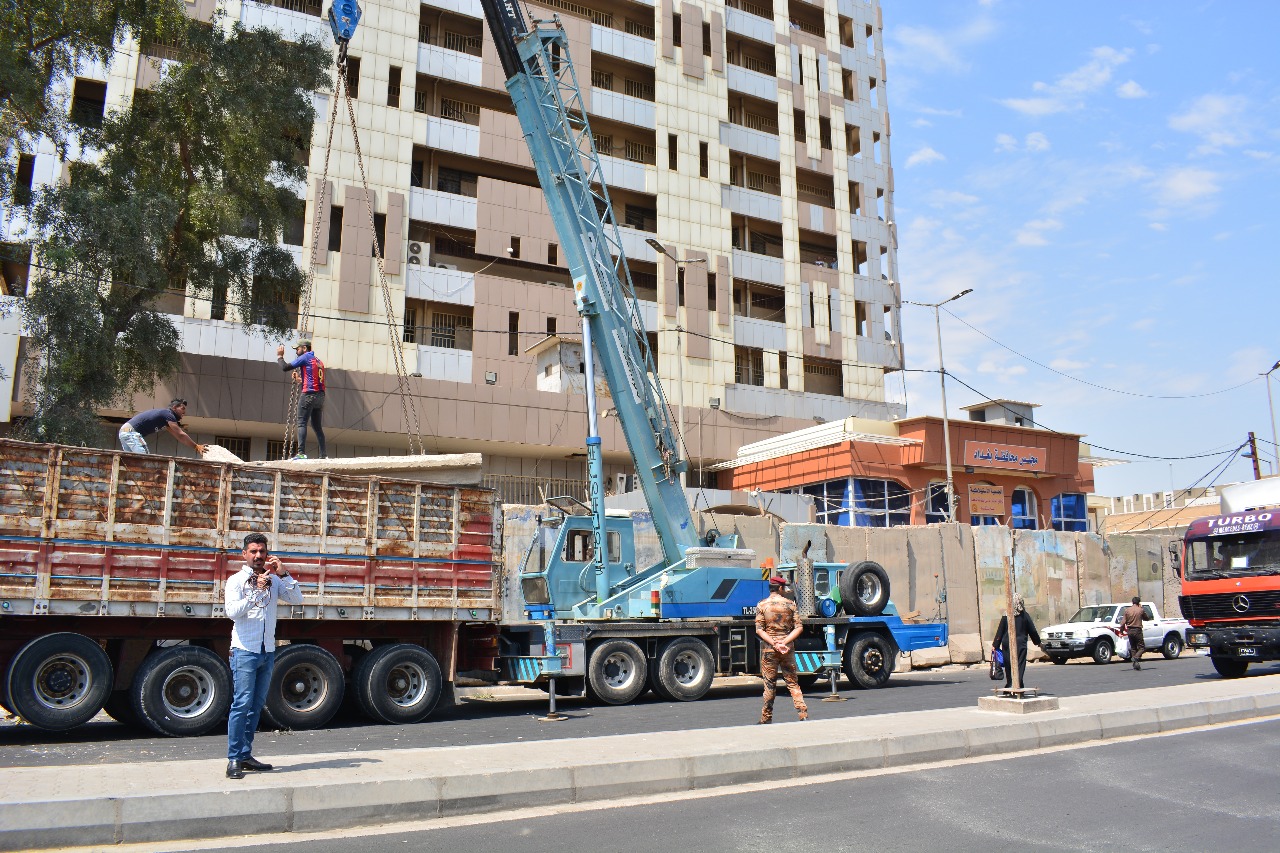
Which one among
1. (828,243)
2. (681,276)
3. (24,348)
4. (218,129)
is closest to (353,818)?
(218,129)

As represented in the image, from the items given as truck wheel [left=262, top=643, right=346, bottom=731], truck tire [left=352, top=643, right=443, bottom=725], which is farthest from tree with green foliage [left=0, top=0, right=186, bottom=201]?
truck tire [left=352, top=643, right=443, bottom=725]

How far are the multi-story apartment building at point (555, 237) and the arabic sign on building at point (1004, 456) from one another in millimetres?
9106

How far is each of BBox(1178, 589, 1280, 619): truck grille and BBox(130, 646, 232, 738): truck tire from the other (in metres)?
18.3

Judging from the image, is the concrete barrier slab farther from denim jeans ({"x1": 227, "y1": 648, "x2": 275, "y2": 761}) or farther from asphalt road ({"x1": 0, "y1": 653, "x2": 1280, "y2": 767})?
asphalt road ({"x1": 0, "y1": 653, "x2": 1280, "y2": 767})

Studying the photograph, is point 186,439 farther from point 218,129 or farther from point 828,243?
point 828,243

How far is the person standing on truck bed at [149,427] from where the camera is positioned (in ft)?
44.1

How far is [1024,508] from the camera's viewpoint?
129 feet

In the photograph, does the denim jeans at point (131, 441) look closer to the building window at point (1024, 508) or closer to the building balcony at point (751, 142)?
the building window at point (1024, 508)

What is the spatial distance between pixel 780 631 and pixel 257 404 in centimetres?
2315

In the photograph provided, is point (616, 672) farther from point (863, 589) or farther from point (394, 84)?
point (394, 84)

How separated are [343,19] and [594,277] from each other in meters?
9.77

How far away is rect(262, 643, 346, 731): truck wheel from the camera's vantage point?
12.1 metres

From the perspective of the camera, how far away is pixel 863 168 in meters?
50.4

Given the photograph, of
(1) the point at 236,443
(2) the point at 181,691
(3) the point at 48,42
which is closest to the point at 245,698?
(2) the point at 181,691
